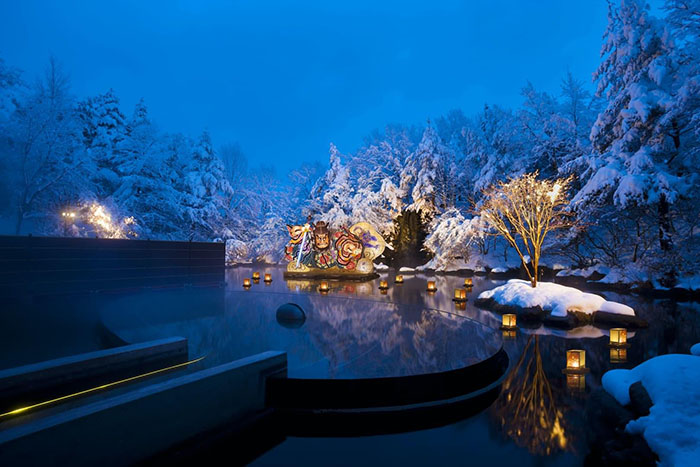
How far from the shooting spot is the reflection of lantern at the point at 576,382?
5.68 metres

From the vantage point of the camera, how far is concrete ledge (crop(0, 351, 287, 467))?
2.79 metres

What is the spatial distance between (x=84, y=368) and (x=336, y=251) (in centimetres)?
1608

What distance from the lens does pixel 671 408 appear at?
3850 millimetres

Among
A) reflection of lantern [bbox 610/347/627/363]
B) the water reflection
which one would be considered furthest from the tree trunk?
the water reflection

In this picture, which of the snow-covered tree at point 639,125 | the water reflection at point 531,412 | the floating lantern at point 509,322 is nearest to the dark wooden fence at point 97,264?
the floating lantern at point 509,322

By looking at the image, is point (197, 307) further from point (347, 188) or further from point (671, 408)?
point (347, 188)

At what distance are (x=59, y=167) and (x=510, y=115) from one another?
1218 inches

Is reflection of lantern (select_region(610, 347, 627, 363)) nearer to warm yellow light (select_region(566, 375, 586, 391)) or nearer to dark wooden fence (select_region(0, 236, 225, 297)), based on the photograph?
warm yellow light (select_region(566, 375, 586, 391))

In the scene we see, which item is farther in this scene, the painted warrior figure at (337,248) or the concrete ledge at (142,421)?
the painted warrior figure at (337,248)

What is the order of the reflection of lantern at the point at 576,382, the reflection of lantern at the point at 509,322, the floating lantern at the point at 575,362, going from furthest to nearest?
1. the reflection of lantern at the point at 509,322
2. the floating lantern at the point at 575,362
3. the reflection of lantern at the point at 576,382

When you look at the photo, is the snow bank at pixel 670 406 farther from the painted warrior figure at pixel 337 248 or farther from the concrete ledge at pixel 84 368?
the painted warrior figure at pixel 337 248

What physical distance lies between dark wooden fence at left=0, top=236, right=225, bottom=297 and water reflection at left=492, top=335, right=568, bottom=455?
1282 centimetres

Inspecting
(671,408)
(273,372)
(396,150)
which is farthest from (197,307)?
(396,150)

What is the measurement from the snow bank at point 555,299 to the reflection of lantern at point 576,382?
4.49 m
